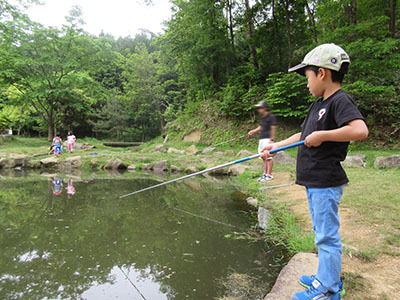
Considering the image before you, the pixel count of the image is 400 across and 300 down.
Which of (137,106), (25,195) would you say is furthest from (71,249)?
(137,106)

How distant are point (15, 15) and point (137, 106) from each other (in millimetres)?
11815

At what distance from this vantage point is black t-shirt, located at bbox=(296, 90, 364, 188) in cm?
131

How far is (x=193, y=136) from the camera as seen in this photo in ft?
48.9

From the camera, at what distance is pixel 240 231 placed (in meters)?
2.89

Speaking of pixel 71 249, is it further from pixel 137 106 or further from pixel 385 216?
pixel 137 106

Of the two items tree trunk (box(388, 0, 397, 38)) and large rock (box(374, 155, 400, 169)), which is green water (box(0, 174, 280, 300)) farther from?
tree trunk (box(388, 0, 397, 38))

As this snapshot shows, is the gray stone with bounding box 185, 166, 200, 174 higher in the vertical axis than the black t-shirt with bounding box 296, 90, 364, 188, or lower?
lower

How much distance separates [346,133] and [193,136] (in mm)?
13723

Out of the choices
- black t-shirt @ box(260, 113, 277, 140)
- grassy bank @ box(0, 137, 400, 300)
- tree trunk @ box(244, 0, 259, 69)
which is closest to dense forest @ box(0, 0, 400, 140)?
tree trunk @ box(244, 0, 259, 69)

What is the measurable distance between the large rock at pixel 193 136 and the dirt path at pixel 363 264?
1174 centimetres

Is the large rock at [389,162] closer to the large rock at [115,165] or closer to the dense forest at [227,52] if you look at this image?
the dense forest at [227,52]

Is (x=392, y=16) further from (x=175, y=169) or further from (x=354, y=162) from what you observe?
(x=175, y=169)

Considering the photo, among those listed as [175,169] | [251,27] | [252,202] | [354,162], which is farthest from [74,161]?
[251,27]

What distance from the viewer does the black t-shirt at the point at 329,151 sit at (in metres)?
1.31
